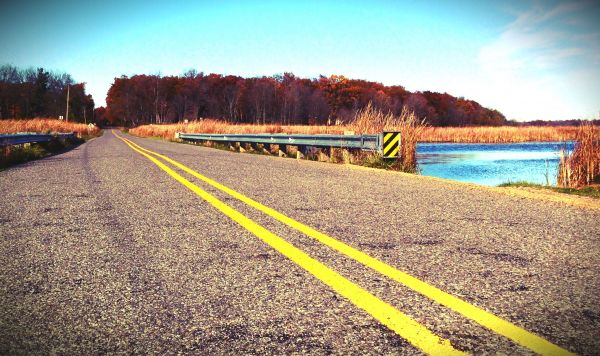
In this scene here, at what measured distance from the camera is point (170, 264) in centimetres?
272

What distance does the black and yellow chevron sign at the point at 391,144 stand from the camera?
9594 mm

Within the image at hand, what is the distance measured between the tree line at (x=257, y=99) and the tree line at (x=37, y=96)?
1055 cm

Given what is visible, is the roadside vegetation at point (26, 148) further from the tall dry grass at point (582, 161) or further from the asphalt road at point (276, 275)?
the tall dry grass at point (582, 161)

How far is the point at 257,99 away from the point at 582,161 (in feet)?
287

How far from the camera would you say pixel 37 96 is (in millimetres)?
92875

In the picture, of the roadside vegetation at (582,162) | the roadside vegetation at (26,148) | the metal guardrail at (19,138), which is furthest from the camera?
the metal guardrail at (19,138)

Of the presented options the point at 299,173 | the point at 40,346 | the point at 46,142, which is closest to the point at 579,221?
the point at 40,346

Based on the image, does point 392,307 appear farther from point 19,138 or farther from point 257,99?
point 257,99

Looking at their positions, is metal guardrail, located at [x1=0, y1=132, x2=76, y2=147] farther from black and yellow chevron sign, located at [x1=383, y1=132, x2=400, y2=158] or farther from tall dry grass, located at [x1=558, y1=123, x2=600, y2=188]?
tall dry grass, located at [x1=558, y1=123, x2=600, y2=188]

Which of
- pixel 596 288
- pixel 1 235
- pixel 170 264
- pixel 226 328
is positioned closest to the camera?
pixel 226 328

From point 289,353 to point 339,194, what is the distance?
165 inches

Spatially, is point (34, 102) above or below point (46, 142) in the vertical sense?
above

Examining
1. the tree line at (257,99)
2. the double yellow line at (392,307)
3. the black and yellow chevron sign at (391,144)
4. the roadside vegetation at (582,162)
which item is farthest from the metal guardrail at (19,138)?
the tree line at (257,99)

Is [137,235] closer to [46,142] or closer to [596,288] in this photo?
[596,288]
